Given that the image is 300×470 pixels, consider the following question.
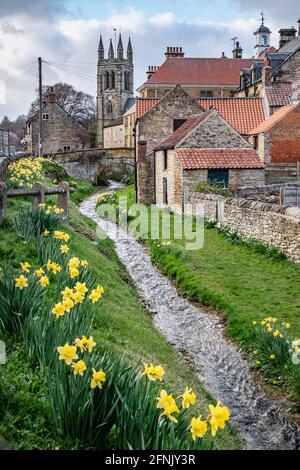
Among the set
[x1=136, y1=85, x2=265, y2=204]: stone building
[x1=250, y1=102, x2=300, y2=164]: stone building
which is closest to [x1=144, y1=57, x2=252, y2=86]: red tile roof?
[x1=136, y1=85, x2=265, y2=204]: stone building

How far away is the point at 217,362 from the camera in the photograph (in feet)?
32.1

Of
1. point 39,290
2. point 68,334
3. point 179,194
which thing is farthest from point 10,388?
point 179,194

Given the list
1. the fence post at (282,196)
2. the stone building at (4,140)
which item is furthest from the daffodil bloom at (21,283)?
the stone building at (4,140)

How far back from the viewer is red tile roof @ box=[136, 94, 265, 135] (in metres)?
35.4

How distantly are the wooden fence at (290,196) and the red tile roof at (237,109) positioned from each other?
37.7ft

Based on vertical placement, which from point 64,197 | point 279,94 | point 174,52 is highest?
point 174,52

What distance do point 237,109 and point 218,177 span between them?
11.7m

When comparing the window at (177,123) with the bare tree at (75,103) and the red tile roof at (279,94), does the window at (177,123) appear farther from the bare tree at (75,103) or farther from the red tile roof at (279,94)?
the bare tree at (75,103)

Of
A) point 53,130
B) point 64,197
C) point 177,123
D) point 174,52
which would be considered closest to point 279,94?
point 177,123

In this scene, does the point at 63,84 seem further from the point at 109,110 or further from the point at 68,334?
the point at 68,334

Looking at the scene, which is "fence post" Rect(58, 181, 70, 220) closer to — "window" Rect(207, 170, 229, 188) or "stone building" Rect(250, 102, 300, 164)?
"window" Rect(207, 170, 229, 188)

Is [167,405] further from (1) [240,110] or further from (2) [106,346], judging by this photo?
(1) [240,110]

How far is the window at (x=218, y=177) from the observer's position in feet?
86.4
